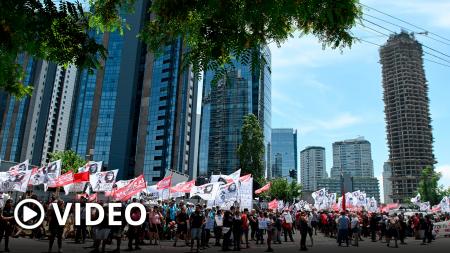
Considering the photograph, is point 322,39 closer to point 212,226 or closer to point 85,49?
point 85,49

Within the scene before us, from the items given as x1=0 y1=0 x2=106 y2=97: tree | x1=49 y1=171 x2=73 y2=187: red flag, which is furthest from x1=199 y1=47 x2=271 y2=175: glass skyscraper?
x1=0 y1=0 x2=106 y2=97: tree

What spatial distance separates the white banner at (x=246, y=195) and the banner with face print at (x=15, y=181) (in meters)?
13.5

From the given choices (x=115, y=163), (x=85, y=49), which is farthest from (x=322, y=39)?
(x=115, y=163)

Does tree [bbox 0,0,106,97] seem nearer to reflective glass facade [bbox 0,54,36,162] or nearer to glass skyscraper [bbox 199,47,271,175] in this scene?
glass skyscraper [bbox 199,47,271,175]

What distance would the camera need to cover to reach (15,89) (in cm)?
735

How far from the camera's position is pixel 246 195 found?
2753cm

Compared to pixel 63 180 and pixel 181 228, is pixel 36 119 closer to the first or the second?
pixel 63 180

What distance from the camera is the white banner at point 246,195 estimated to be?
89.6 ft

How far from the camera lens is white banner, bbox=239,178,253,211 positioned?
27.3m

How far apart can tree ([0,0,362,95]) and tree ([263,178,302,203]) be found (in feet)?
253

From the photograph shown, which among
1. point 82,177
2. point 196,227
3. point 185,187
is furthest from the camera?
point 185,187

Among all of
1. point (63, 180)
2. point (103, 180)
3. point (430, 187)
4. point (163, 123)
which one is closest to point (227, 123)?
point (163, 123)

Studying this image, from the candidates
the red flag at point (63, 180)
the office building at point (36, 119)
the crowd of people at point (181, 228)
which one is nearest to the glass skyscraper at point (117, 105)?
the office building at point (36, 119)

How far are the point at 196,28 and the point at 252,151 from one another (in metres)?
58.9
